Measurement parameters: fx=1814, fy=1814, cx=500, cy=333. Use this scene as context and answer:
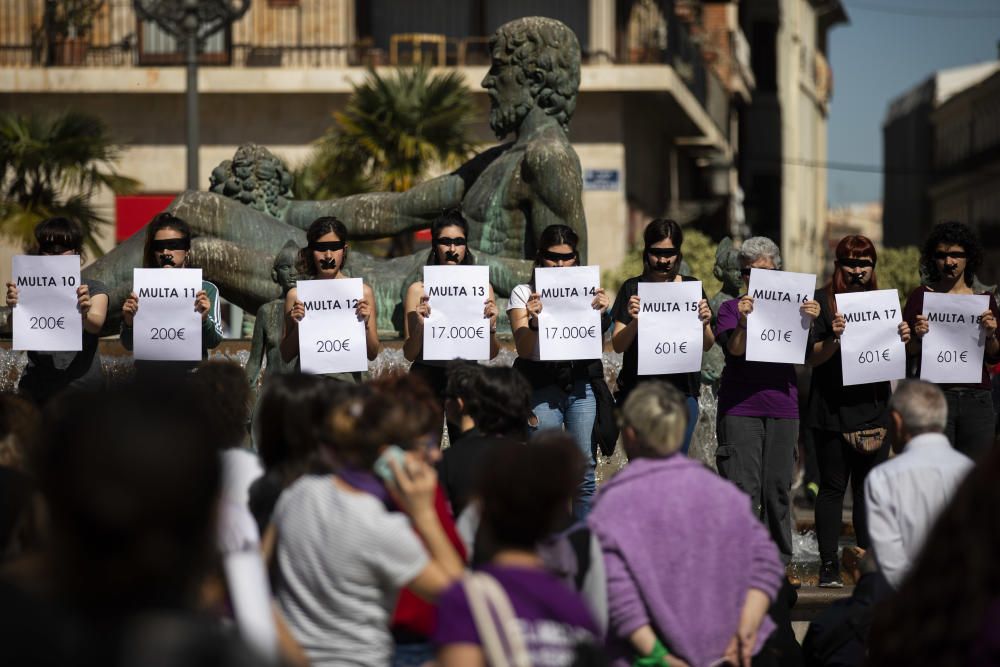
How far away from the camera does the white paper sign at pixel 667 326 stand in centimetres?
736

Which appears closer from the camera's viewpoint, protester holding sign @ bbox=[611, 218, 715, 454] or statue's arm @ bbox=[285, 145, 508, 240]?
protester holding sign @ bbox=[611, 218, 715, 454]

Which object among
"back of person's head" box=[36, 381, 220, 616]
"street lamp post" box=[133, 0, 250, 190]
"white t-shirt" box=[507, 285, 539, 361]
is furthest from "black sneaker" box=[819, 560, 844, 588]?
"street lamp post" box=[133, 0, 250, 190]

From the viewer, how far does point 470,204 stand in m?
9.87

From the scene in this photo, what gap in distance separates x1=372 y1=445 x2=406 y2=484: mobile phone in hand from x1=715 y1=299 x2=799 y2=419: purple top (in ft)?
9.39

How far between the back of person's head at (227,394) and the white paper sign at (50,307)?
95.7 inches

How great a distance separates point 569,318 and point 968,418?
1692mm

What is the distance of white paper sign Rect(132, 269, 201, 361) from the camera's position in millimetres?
7477

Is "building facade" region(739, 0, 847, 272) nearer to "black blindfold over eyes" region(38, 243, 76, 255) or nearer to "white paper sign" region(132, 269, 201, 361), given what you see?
"black blindfold over eyes" region(38, 243, 76, 255)

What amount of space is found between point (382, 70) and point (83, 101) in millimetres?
4917

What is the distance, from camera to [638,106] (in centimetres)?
2884

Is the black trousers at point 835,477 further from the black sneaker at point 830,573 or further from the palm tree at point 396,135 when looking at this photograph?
the palm tree at point 396,135

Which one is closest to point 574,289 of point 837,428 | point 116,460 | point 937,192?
point 837,428

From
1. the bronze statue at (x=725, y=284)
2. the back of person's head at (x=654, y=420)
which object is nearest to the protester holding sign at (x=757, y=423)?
the bronze statue at (x=725, y=284)

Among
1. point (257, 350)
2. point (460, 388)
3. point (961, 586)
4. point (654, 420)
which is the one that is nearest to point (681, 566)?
point (654, 420)
